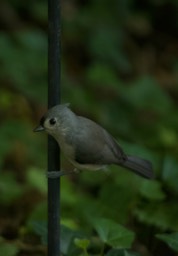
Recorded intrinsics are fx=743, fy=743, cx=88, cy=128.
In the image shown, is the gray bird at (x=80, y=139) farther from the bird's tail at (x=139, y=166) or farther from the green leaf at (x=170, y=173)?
the green leaf at (x=170, y=173)

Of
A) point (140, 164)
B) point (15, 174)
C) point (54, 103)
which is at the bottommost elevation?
point (15, 174)

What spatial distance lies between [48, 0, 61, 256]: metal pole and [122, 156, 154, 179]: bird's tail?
0.41 m

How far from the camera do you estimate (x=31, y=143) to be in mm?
4352

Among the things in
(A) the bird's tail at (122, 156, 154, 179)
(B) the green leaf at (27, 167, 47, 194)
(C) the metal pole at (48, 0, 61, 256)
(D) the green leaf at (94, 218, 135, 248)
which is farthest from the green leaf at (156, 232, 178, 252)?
(B) the green leaf at (27, 167, 47, 194)

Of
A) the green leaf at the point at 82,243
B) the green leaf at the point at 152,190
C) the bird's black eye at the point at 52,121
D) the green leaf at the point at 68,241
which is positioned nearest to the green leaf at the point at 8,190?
the green leaf at the point at 152,190

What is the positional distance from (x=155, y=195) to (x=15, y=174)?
1.28 meters

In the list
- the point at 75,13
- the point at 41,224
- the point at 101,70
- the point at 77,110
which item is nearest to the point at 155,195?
the point at 41,224

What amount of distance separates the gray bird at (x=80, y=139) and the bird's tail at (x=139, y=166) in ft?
0.19

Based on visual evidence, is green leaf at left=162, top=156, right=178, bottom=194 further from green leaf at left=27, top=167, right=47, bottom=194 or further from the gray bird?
green leaf at left=27, top=167, right=47, bottom=194

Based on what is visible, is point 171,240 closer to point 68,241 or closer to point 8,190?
point 68,241

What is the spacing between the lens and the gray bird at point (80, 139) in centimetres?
240

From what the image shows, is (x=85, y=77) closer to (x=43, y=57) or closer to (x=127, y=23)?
(x=43, y=57)

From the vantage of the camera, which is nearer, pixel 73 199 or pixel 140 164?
pixel 140 164

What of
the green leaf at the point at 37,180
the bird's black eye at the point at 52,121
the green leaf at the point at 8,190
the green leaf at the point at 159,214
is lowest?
the green leaf at the point at 8,190
